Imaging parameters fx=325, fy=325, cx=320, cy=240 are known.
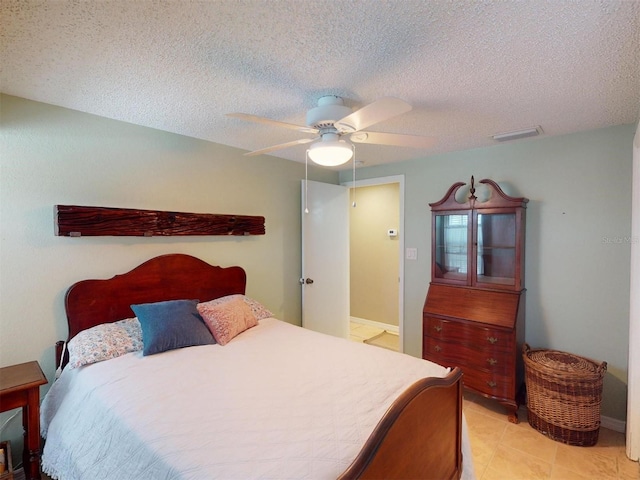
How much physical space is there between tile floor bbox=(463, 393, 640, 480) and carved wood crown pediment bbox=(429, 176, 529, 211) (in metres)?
1.78

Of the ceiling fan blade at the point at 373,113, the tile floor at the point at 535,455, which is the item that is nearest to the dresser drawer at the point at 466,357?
the tile floor at the point at 535,455

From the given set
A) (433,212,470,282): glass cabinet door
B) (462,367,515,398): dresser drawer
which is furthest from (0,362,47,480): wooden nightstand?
(433,212,470,282): glass cabinet door

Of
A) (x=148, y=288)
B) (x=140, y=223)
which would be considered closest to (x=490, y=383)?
(x=148, y=288)

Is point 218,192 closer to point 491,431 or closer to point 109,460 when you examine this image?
point 109,460

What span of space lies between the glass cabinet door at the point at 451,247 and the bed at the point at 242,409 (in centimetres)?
141

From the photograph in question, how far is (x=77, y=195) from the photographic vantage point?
2213 millimetres

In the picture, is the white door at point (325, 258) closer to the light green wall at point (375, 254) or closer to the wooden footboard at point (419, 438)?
the light green wall at point (375, 254)

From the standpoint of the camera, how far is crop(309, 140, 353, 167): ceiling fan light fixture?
5.93ft

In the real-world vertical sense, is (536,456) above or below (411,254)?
below

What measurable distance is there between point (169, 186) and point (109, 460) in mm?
1931

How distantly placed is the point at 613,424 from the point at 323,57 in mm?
3332

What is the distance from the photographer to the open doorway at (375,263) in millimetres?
4809

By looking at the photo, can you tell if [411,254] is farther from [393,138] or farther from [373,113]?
[373,113]

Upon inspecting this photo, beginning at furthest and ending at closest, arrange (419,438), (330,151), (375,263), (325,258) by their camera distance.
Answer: (375,263) < (325,258) < (330,151) < (419,438)
